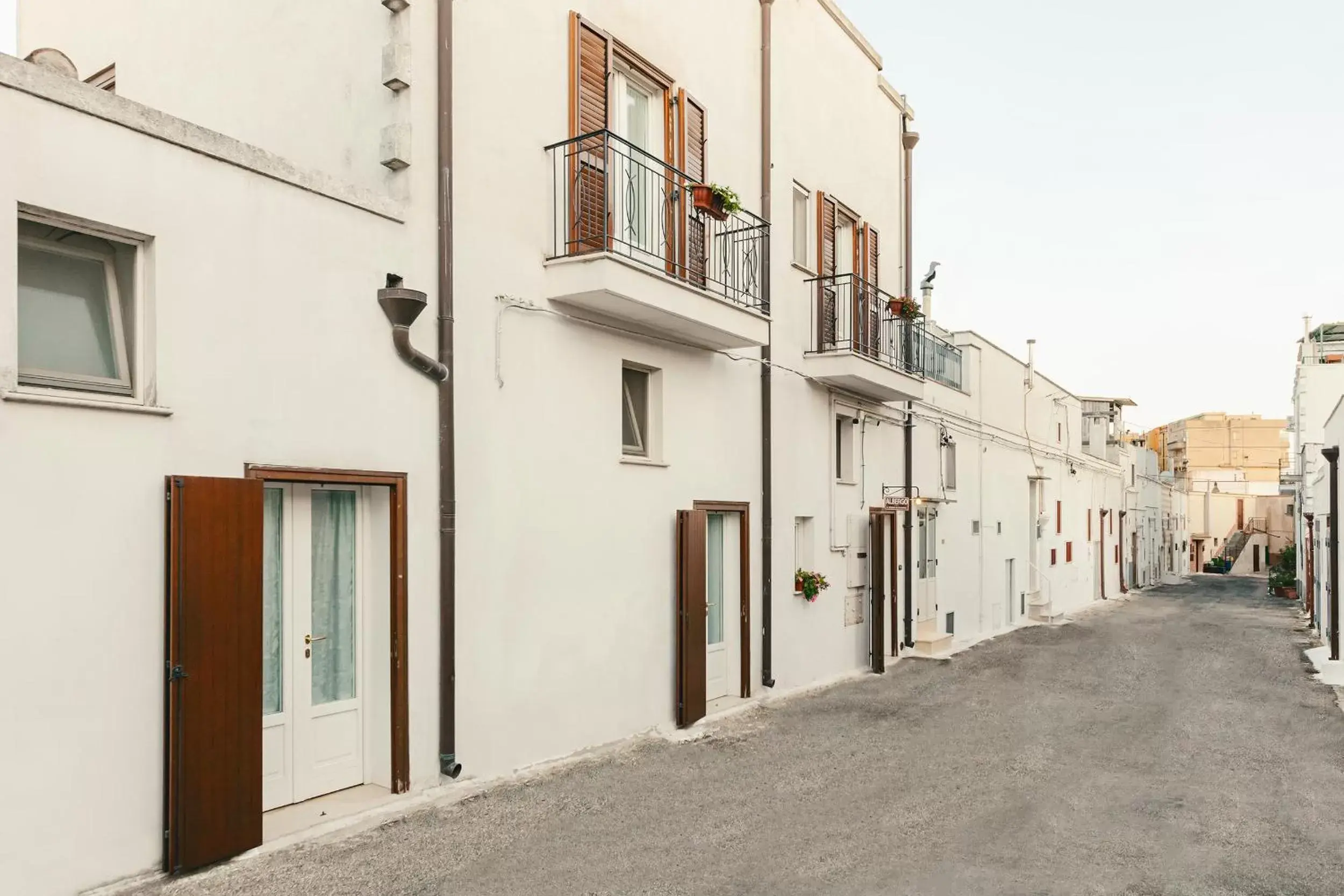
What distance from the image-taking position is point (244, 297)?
234 inches

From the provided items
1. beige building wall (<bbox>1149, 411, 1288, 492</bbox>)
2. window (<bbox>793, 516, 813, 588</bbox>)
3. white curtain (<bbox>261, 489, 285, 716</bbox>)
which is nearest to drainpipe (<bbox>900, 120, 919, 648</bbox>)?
window (<bbox>793, 516, 813, 588</bbox>)

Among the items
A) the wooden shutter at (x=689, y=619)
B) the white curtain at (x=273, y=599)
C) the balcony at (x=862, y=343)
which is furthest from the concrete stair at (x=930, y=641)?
the white curtain at (x=273, y=599)

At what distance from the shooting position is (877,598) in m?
14.2

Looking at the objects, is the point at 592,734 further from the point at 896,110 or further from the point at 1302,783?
the point at 896,110

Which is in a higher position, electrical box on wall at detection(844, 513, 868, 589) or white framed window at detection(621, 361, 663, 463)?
white framed window at detection(621, 361, 663, 463)

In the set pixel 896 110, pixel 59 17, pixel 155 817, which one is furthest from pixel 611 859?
pixel 896 110

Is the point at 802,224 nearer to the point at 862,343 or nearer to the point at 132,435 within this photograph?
the point at 862,343

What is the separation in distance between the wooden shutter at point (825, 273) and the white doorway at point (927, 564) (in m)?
4.73

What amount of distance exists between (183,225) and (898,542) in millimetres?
12787

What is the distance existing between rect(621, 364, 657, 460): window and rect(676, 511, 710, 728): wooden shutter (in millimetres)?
773

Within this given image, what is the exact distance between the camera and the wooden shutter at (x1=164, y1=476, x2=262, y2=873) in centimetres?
536

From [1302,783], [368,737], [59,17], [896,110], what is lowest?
[1302,783]

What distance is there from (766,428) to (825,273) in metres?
3.28

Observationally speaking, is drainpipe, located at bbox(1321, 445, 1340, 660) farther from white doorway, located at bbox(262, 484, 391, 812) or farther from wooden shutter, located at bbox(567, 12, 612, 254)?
white doorway, located at bbox(262, 484, 391, 812)
